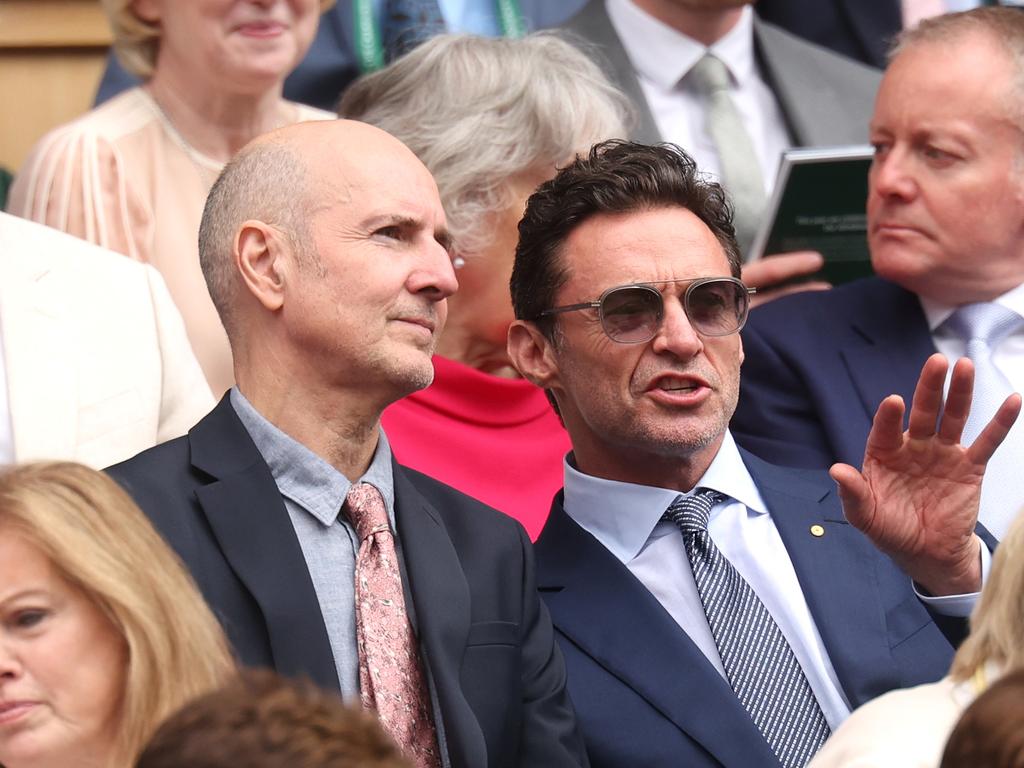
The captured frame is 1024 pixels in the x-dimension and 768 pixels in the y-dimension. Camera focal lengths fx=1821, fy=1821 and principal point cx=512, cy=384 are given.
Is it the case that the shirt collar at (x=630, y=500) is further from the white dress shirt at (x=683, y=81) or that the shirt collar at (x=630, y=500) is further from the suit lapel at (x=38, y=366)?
the white dress shirt at (x=683, y=81)

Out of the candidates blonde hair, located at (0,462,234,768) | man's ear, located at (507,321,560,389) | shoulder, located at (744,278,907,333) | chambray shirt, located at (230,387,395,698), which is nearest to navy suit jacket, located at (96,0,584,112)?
shoulder, located at (744,278,907,333)

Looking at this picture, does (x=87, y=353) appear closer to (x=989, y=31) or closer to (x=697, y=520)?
(x=697, y=520)

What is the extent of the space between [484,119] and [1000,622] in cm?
166

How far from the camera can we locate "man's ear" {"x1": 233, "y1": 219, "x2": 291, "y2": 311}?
2613 millimetres

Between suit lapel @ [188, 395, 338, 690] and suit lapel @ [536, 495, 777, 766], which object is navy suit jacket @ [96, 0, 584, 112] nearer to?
suit lapel @ [536, 495, 777, 766]

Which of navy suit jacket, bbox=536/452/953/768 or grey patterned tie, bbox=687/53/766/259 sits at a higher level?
grey patterned tie, bbox=687/53/766/259

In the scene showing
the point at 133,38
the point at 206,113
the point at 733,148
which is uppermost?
the point at 133,38

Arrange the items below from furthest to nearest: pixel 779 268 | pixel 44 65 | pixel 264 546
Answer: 1. pixel 44 65
2. pixel 779 268
3. pixel 264 546

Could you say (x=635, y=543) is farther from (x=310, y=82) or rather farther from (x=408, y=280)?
(x=310, y=82)

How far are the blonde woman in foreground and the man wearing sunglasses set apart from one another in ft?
1.54

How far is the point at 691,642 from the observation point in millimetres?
2742

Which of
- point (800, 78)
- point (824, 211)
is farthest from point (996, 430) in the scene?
point (800, 78)

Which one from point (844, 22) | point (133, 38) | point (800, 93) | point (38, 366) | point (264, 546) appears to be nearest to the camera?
point (264, 546)

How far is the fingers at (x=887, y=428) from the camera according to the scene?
275cm
